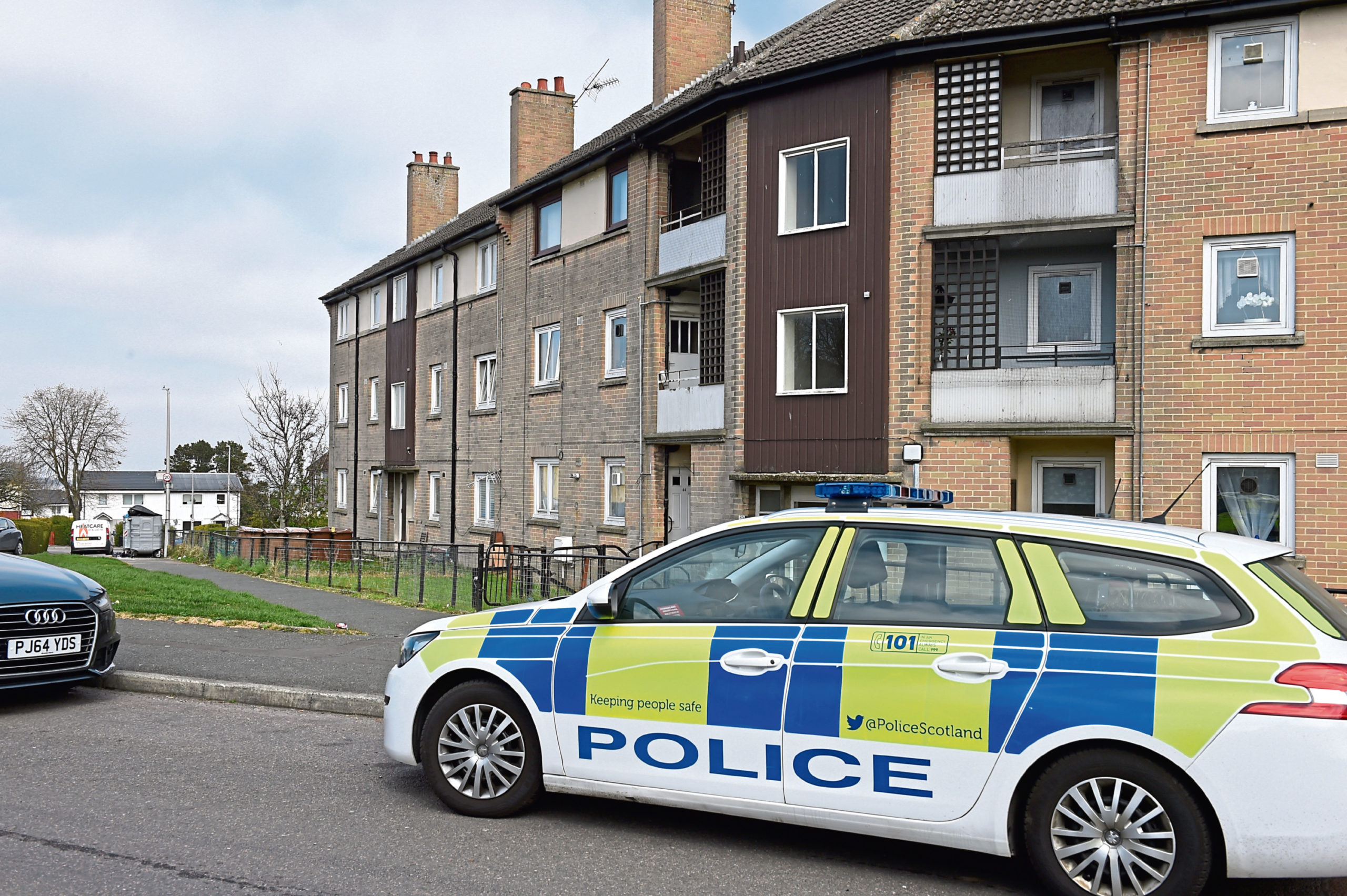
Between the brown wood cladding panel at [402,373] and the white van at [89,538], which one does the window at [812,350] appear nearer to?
the brown wood cladding panel at [402,373]

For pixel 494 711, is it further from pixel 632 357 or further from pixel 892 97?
pixel 632 357

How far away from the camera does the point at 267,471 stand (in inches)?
1976

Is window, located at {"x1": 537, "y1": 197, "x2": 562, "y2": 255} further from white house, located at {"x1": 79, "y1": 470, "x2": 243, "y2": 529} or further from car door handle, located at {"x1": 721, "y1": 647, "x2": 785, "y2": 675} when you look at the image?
white house, located at {"x1": 79, "y1": 470, "x2": 243, "y2": 529}

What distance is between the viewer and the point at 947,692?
14.7 feet

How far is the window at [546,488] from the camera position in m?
23.2

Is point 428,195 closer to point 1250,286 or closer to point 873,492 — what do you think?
point 1250,286

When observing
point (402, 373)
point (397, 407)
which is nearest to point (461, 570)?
point (402, 373)

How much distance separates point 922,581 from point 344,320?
116 feet

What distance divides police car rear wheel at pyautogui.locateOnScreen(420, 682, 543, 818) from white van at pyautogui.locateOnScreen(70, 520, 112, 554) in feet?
171

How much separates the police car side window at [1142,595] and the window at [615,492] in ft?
52.6

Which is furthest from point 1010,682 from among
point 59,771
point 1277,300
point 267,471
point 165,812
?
point 267,471

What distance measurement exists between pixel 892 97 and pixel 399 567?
34.7ft

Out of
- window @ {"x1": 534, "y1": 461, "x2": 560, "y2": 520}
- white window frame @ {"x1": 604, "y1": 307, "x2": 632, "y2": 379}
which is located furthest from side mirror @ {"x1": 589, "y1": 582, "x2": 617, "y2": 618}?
window @ {"x1": 534, "y1": 461, "x2": 560, "y2": 520}

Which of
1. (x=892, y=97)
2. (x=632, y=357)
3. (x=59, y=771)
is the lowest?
(x=59, y=771)
